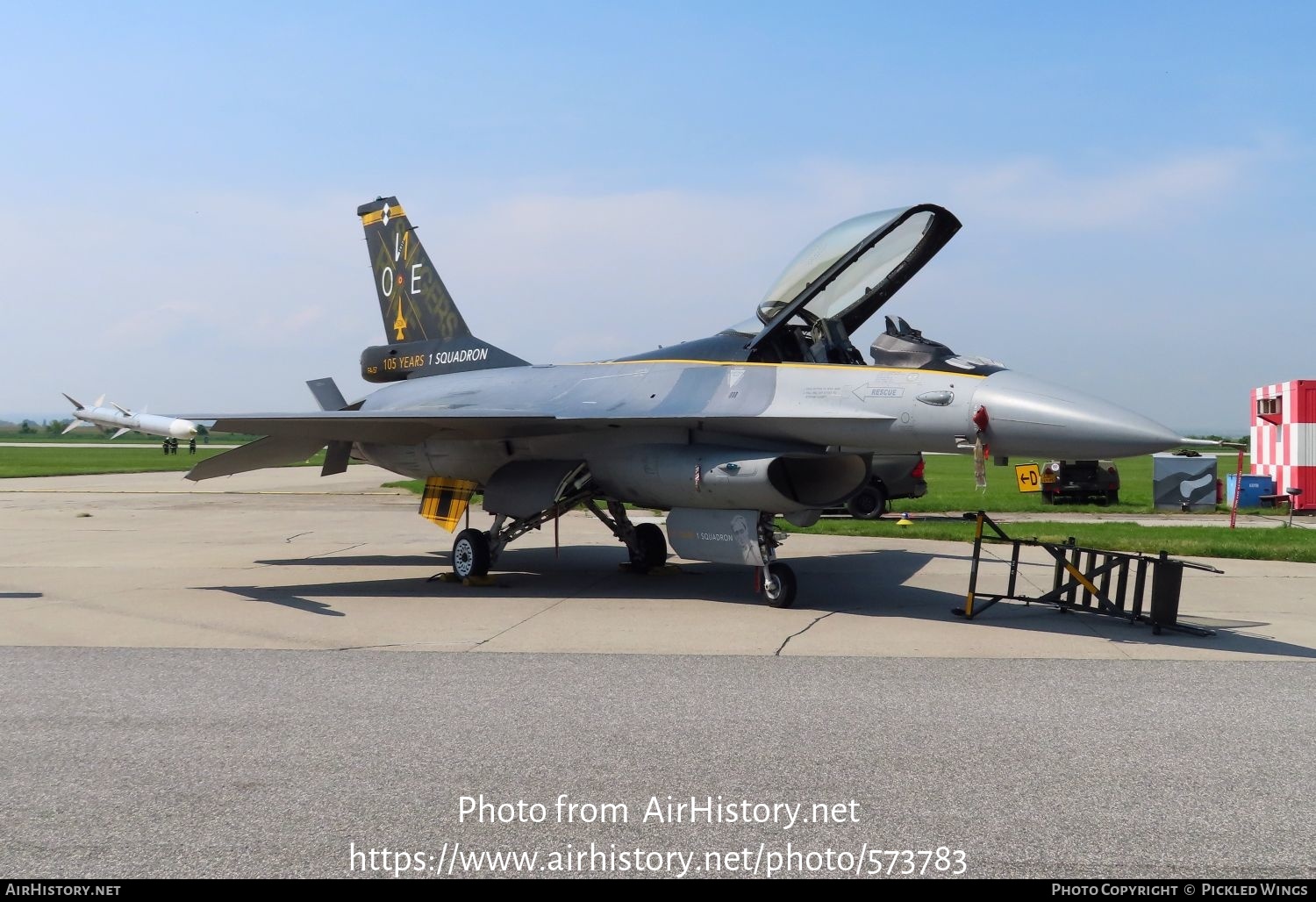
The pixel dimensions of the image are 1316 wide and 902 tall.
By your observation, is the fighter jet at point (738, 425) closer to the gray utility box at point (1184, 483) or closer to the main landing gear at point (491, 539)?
the main landing gear at point (491, 539)

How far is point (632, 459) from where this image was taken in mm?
10414

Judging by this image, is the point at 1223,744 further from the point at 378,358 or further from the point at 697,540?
the point at 378,358

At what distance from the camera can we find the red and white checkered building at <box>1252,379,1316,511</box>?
21.2m

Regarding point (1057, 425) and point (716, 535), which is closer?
point (1057, 425)

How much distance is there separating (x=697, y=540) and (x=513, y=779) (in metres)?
5.45

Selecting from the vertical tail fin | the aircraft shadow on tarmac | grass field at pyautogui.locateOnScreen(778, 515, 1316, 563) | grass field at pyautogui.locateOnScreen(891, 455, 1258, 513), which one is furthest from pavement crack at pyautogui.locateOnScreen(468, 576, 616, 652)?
grass field at pyautogui.locateOnScreen(891, 455, 1258, 513)

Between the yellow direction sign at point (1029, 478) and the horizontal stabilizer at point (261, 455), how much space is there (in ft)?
66.0

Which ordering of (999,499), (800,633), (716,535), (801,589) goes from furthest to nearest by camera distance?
1. (999,499)
2. (801,589)
3. (716,535)
4. (800,633)

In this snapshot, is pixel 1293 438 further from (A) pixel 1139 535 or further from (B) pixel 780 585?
(B) pixel 780 585

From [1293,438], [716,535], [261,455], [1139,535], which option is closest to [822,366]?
[716,535]

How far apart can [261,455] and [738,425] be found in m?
5.84

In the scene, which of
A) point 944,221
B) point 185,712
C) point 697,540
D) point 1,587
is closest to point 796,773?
point 185,712

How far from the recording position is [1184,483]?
22.8 meters

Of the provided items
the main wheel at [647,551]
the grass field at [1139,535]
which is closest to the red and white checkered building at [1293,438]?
the grass field at [1139,535]
